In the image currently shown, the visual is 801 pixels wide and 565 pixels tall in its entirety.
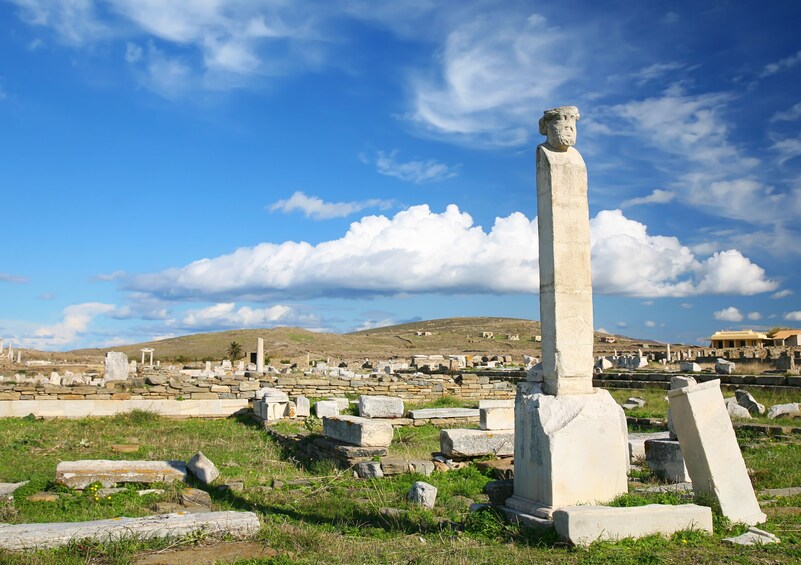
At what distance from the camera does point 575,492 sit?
243 inches

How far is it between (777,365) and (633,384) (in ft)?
17.8

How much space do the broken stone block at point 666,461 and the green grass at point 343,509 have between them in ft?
3.03

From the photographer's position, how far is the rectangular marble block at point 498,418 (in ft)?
39.2

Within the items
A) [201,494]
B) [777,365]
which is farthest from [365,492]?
[777,365]

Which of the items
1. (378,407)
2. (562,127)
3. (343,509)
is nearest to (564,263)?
(562,127)

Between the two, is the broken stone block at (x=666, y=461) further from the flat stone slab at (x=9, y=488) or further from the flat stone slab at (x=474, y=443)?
the flat stone slab at (x=9, y=488)

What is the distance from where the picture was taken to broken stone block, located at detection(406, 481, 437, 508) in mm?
7680

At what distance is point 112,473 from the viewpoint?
29.3 ft

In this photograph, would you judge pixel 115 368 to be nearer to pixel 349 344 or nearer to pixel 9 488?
pixel 9 488

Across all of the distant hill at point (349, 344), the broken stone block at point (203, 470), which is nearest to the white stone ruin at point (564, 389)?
the broken stone block at point (203, 470)

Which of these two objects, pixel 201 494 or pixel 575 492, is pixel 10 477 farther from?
pixel 575 492

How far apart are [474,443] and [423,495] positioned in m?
2.84

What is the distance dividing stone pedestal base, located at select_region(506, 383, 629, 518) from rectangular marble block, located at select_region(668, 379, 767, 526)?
0.70m

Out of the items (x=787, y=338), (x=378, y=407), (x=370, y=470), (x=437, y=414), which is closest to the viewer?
(x=370, y=470)
